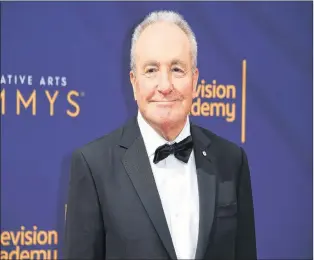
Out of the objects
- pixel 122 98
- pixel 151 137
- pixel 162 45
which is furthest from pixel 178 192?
pixel 122 98

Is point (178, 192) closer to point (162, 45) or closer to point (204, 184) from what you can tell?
point (204, 184)

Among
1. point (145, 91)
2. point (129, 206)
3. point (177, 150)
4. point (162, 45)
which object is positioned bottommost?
point (129, 206)

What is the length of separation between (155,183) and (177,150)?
15cm

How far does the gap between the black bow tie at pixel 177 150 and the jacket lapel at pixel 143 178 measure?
0.15 feet

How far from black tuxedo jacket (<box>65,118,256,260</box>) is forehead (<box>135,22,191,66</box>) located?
0.90 feet

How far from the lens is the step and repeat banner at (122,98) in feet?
8.34

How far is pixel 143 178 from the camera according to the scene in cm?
154

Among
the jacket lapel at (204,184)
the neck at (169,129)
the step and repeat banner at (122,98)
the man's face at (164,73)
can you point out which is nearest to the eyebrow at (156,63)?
the man's face at (164,73)

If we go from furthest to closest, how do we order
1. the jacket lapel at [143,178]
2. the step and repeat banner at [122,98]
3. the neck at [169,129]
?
the step and repeat banner at [122,98], the neck at [169,129], the jacket lapel at [143,178]

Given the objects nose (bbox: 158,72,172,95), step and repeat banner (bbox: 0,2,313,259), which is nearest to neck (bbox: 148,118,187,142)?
nose (bbox: 158,72,172,95)

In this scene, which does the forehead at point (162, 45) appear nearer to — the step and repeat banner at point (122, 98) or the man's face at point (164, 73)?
the man's face at point (164, 73)

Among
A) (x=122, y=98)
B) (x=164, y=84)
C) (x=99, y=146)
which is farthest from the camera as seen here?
(x=122, y=98)

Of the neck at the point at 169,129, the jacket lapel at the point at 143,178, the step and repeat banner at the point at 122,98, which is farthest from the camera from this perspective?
the step and repeat banner at the point at 122,98

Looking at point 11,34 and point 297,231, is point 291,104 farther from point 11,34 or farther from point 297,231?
point 11,34
